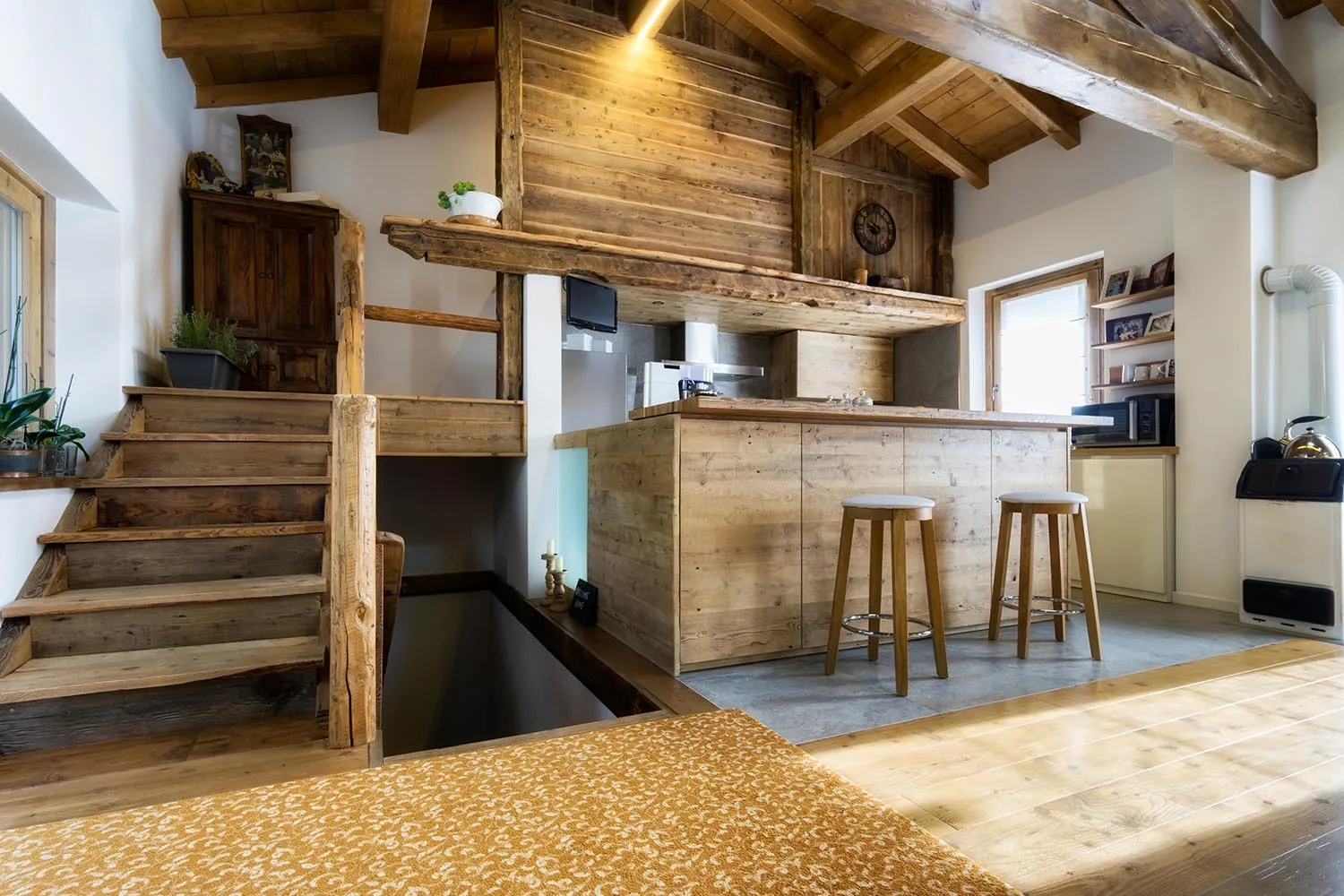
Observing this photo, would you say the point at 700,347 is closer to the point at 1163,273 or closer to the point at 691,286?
the point at 691,286

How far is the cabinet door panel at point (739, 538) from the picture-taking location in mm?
2557

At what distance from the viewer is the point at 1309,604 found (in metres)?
3.21

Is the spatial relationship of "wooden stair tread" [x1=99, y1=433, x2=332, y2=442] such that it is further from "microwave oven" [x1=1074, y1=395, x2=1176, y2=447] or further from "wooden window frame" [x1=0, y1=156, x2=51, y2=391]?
"microwave oven" [x1=1074, y1=395, x2=1176, y2=447]

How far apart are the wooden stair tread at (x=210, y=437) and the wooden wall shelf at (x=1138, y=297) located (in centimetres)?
475

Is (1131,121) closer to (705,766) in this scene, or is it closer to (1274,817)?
(1274,817)

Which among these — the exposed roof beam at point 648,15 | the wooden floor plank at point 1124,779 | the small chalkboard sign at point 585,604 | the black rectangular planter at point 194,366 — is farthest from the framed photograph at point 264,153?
the wooden floor plank at point 1124,779

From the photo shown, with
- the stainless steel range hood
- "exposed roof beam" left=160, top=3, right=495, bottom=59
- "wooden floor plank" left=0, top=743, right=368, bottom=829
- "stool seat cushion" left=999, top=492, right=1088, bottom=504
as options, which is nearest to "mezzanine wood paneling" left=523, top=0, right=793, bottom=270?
the stainless steel range hood

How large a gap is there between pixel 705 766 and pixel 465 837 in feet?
2.02

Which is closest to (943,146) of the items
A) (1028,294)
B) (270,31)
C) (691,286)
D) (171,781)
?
(1028,294)

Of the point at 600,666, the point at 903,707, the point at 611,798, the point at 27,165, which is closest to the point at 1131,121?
the point at 903,707

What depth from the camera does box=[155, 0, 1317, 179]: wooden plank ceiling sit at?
9.76 feet

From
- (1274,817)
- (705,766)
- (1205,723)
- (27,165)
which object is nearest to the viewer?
(1274,817)

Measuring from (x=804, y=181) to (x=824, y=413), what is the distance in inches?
133

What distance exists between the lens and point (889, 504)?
2.34 metres
